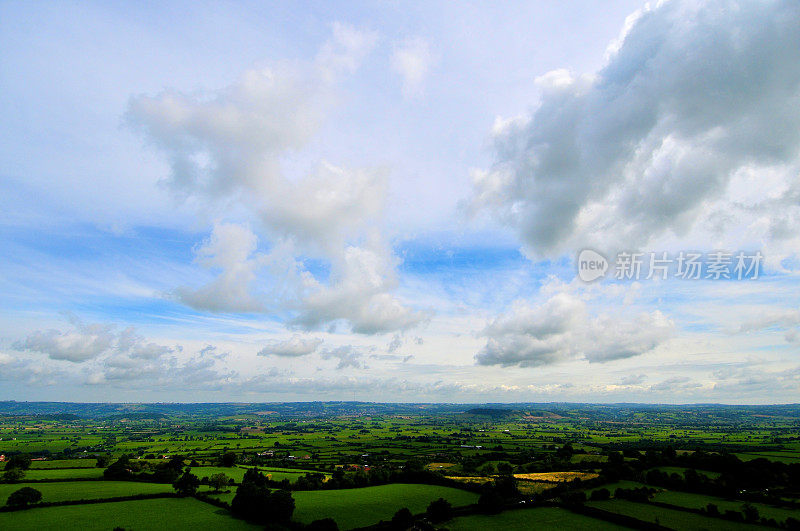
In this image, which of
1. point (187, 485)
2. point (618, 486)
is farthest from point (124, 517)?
point (618, 486)

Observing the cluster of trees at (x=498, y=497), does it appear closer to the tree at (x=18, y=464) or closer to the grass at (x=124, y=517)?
the grass at (x=124, y=517)

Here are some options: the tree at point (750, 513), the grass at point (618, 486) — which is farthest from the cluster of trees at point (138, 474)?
the tree at point (750, 513)

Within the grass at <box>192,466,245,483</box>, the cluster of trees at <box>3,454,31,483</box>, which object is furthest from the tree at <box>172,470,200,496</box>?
the cluster of trees at <box>3,454,31,483</box>

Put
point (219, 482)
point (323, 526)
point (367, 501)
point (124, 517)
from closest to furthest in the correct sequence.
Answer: point (323, 526)
point (124, 517)
point (367, 501)
point (219, 482)

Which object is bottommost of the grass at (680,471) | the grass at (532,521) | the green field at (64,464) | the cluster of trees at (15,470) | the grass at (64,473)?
the green field at (64,464)

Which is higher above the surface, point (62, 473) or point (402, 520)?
point (402, 520)

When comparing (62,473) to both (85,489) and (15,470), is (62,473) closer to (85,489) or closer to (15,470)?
(15,470)

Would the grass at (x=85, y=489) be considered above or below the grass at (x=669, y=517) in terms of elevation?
below
